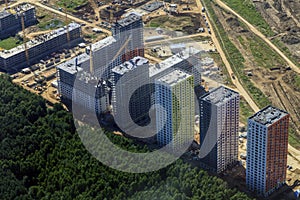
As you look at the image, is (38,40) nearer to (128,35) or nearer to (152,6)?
(128,35)

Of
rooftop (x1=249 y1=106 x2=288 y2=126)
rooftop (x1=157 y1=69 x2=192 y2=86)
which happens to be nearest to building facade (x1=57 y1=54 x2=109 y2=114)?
rooftop (x1=157 y1=69 x2=192 y2=86)

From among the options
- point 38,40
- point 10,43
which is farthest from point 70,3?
point 38,40

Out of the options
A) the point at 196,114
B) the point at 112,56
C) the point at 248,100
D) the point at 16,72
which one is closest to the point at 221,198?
the point at 196,114

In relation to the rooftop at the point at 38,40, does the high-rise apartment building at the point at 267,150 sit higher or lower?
higher

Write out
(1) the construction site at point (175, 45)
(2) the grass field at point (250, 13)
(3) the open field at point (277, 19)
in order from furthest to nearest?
(2) the grass field at point (250, 13), (3) the open field at point (277, 19), (1) the construction site at point (175, 45)

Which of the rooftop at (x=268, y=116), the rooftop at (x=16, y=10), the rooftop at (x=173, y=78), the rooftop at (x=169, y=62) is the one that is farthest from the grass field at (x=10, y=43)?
the rooftop at (x=268, y=116)

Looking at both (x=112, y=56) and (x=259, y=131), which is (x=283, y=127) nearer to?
(x=259, y=131)

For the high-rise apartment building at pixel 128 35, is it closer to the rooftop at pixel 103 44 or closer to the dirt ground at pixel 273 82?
the rooftop at pixel 103 44
